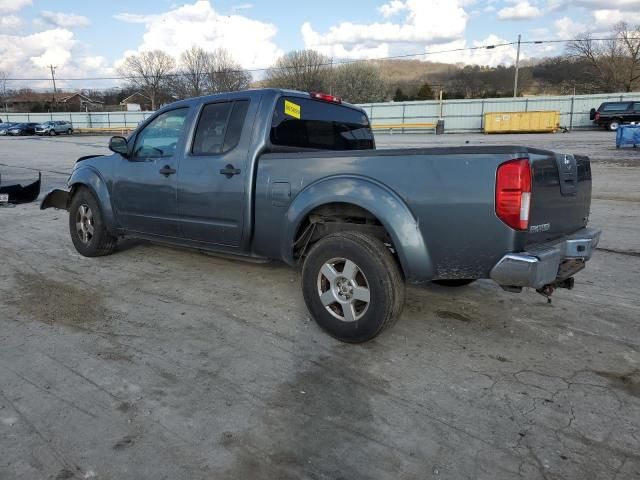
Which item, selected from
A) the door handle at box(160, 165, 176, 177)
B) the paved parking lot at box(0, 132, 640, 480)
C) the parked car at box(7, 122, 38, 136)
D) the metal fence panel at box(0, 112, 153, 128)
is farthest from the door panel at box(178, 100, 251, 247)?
the parked car at box(7, 122, 38, 136)

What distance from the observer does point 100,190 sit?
5.64m

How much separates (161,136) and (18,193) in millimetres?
6813

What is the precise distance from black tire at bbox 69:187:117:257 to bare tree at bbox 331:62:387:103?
208 ft

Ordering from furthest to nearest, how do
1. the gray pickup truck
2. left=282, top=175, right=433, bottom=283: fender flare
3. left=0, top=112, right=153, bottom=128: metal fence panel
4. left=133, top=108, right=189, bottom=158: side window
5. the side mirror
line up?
left=0, top=112, right=153, bottom=128: metal fence panel, the side mirror, left=133, top=108, right=189, bottom=158: side window, left=282, top=175, right=433, bottom=283: fender flare, the gray pickup truck

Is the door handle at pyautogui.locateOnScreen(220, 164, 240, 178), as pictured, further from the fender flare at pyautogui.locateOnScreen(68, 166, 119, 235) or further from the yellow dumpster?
the yellow dumpster

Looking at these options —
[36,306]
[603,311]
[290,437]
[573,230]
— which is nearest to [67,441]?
[290,437]

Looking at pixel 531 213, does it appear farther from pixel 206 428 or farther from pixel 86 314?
pixel 86 314

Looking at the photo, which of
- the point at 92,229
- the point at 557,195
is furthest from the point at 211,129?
the point at 557,195

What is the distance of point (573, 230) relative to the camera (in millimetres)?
3709

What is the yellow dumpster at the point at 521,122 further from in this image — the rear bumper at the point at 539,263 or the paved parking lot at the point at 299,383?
the rear bumper at the point at 539,263

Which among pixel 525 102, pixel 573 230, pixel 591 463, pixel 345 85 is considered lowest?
pixel 591 463

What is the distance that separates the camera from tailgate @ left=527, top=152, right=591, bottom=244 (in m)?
3.12

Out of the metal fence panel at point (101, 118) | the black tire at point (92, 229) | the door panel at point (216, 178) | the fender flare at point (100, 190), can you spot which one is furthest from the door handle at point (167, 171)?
the metal fence panel at point (101, 118)

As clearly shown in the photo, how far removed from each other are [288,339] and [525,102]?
40044mm
